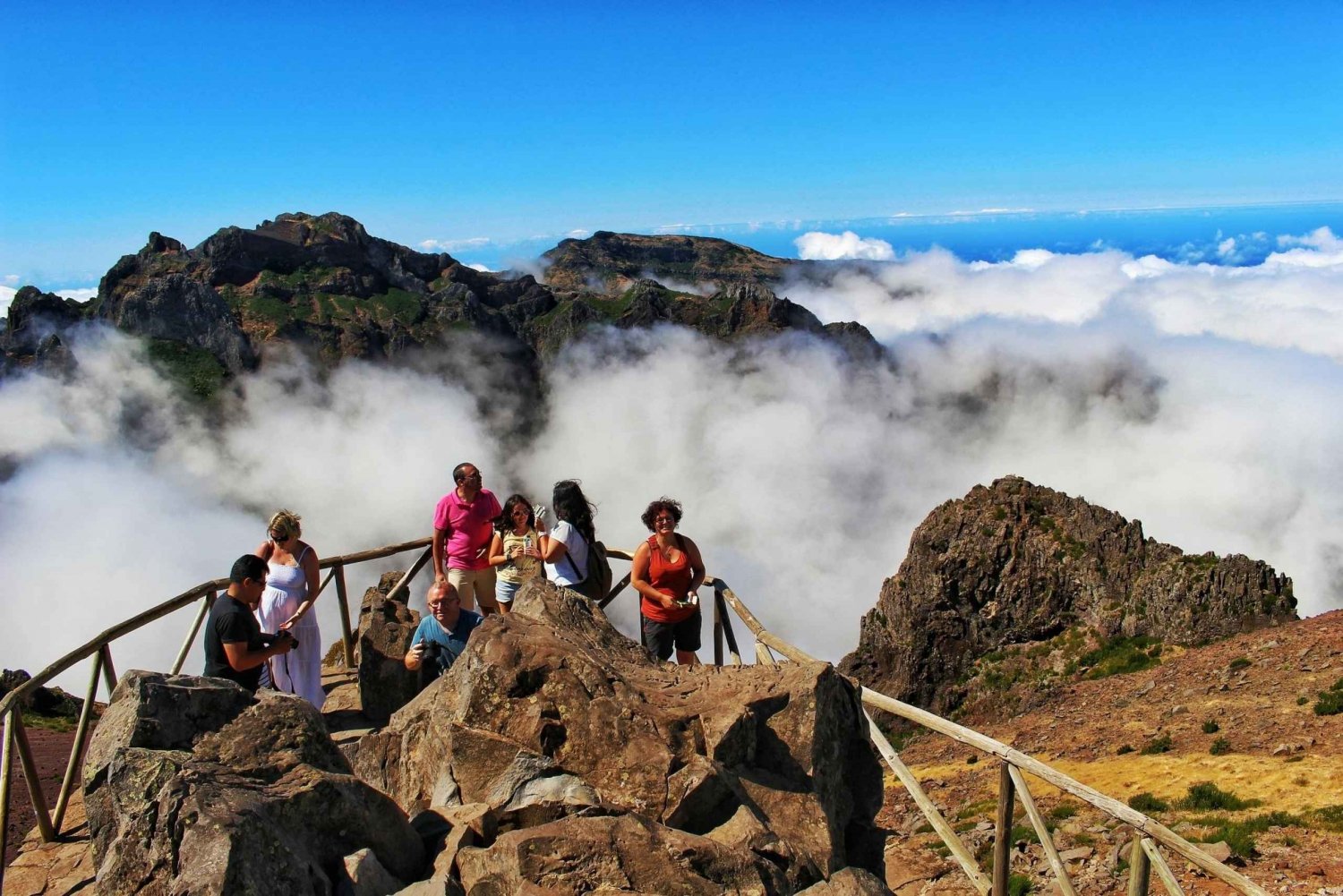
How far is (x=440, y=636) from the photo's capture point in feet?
33.2

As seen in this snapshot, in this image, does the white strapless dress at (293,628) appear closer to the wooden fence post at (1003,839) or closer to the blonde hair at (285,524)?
the blonde hair at (285,524)

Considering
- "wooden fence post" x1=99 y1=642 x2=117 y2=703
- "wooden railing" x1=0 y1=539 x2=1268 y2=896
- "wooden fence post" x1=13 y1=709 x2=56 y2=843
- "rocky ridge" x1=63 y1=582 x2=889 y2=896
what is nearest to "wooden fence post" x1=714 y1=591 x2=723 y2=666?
"wooden railing" x1=0 y1=539 x2=1268 y2=896

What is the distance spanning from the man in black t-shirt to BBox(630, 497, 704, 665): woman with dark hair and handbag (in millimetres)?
4124

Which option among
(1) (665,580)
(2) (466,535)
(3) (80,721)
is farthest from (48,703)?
(1) (665,580)

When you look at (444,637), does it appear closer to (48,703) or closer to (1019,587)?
(48,703)

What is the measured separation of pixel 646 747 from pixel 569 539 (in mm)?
4560

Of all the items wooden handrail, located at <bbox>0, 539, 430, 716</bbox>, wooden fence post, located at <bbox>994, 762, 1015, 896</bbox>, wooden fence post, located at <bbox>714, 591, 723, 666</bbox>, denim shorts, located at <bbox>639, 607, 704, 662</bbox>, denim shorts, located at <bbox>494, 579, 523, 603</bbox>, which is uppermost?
wooden handrail, located at <bbox>0, 539, 430, 716</bbox>

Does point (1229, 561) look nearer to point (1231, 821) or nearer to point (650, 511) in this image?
point (1231, 821)

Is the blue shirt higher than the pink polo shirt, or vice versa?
the pink polo shirt

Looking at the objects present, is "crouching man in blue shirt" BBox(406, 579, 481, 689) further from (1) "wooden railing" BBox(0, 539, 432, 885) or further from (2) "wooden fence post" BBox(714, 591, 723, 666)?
(2) "wooden fence post" BBox(714, 591, 723, 666)

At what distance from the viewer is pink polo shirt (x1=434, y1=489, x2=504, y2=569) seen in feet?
41.4

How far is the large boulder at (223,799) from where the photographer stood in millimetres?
5387

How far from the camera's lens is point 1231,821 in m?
16.2

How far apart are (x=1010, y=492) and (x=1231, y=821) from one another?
43051 mm
